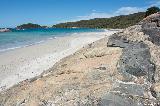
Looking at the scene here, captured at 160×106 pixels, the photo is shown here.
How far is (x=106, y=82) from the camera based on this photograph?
679cm

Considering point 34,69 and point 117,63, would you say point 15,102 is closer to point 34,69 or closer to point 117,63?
point 117,63

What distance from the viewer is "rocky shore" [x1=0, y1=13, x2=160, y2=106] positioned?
20.5 feet

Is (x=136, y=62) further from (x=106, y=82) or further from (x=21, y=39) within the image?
(x=21, y=39)

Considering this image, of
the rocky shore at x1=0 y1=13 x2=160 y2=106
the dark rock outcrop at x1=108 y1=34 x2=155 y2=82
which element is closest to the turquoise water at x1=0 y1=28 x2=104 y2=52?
the rocky shore at x1=0 y1=13 x2=160 y2=106

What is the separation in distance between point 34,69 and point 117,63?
1017 centimetres

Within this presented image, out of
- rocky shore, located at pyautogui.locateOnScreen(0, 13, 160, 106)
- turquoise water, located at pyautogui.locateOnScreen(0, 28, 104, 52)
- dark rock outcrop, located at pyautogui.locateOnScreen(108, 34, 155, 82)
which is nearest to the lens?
rocky shore, located at pyautogui.locateOnScreen(0, 13, 160, 106)

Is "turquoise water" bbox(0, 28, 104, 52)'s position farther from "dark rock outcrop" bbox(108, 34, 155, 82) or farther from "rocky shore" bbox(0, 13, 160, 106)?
"dark rock outcrop" bbox(108, 34, 155, 82)

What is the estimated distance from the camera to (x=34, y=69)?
1716 centimetres

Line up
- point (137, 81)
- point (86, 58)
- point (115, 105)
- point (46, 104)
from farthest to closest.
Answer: point (86, 58) → point (137, 81) → point (46, 104) → point (115, 105)

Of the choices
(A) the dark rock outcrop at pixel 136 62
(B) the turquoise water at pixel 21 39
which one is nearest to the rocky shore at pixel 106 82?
(A) the dark rock outcrop at pixel 136 62

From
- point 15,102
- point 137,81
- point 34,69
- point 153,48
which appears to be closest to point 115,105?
point 137,81

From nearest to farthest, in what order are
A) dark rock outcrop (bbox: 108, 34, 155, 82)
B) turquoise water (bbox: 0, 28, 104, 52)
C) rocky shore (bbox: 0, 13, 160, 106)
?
1. rocky shore (bbox: 0, 13, 160, 106)
2. dark rock outcrop (bbox: 108, 34, 155, 82)
3. turquoise water (bbox: 0, 28, 104, 52)

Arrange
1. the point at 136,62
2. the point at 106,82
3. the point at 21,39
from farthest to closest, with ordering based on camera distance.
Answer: the point at 21,39 → the point at 136,62 → the point at 106,82

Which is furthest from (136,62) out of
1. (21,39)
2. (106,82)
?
(21,39)
